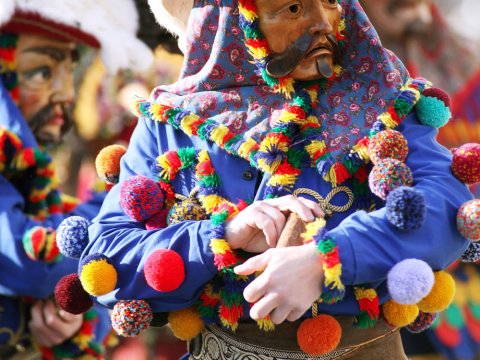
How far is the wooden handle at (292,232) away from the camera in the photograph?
2041mm

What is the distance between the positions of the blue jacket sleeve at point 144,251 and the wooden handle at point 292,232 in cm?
20

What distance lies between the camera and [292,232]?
2051mm

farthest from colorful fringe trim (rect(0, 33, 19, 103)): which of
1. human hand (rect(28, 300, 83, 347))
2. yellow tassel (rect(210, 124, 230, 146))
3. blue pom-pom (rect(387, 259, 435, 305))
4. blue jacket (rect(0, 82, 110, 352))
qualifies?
blue pom-pom (rect(387, 259, 435, 305))

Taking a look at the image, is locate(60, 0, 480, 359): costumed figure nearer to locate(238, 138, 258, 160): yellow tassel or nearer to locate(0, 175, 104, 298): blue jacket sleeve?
locate(238, 138, 258, 160): yellow tassel

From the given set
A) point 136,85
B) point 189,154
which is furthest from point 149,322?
point 136,85

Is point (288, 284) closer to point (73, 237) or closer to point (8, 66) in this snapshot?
point (73, 237)

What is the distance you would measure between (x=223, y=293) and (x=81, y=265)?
37 cm

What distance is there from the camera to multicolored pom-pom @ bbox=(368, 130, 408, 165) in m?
2.12

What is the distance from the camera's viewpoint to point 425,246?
202 cm

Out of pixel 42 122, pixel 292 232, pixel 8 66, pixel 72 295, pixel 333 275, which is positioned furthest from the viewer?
pixel 42 122

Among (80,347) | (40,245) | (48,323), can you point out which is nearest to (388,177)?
(40,245)

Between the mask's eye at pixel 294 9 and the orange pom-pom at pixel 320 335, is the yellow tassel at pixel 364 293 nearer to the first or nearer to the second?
the orange pom-pom at pixel 320 335

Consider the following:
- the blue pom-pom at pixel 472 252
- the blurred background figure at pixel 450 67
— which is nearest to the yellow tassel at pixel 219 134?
the blue pom-pom at pixel 472 252

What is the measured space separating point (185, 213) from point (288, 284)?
451mm
